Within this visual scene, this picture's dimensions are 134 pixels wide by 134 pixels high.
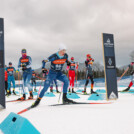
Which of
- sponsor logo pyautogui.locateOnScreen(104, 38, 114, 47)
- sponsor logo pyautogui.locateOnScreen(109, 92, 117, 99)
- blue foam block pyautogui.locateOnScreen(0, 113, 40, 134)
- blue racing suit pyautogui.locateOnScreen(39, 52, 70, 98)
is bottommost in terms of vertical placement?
sponsor logo pyautogui.locateOnScreen(109, 92, 117, 99)

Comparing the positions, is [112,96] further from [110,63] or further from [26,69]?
[26,69]

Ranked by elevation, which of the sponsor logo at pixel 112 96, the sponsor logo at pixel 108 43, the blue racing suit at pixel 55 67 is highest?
the sponsor logo at pixel 108 43

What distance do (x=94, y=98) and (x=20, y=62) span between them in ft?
11.2

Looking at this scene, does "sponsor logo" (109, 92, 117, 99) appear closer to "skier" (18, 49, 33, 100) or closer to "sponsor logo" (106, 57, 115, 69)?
"sponsor logo" (106, 57, 115, 69)

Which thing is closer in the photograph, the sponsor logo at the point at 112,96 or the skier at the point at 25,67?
the sponsor logo at the point at 112,96

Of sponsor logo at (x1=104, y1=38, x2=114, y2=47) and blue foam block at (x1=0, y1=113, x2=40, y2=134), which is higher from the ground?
sponsor logo at (x1=104, y1=38, x2=114, y2=47)

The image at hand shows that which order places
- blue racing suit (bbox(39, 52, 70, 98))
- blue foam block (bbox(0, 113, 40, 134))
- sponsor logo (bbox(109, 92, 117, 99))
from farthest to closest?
sponsor logo (bbox(109, 92, 117, 99))
blue racing suit (bbox(39, 52, 70, 98))
blue foam block (bbox(0, 113, 40, 134))

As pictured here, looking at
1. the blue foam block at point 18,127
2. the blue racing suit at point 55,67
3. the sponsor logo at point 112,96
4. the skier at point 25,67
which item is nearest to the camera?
the blue foam block at point 18,127

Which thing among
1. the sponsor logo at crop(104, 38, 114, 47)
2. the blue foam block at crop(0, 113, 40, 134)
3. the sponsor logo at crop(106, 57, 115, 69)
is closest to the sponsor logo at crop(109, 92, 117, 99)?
the sponsor logo at crop(106, 57, 115, 69)

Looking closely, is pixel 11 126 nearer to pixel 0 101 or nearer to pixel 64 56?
pixel 0 101

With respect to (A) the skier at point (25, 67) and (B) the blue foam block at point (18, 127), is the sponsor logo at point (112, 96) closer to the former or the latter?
(A) the skier at point (25, 67)

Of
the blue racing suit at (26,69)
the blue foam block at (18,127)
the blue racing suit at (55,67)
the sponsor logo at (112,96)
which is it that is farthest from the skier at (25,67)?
the blue foam block at (18,127)

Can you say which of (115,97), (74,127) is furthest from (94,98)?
(74,127)

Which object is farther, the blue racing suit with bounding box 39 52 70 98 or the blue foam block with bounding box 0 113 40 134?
the blue racing suit with bounding box 39 52 70 98
